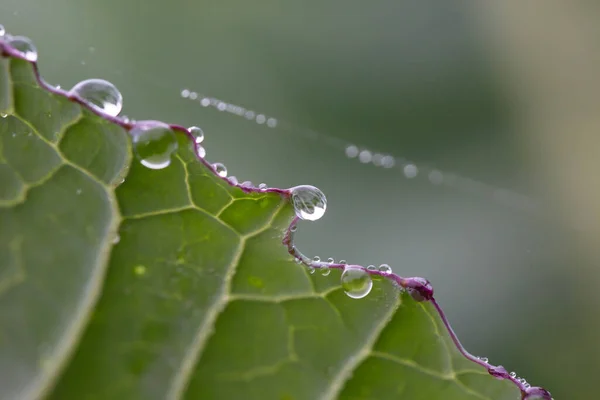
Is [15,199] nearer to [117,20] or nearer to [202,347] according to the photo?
[202,347]

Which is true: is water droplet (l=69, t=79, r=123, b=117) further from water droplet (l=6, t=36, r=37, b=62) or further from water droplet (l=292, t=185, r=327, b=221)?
water droplet (l=292, t=185, r=327, b=221)

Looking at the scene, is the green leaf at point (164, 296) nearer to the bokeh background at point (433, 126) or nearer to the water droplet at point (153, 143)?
the water droplet at point (153, 143)

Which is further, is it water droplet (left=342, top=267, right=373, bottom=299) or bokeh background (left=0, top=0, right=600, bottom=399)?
bokeh background (left=0, top=0, right=600, bottom=399)

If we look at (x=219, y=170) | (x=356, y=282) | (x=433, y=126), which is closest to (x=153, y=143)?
(x=219, y=170)

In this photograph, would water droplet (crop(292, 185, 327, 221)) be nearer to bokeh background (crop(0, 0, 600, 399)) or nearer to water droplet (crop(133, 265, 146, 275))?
water droplet (crop(133, 265, 146, 275))

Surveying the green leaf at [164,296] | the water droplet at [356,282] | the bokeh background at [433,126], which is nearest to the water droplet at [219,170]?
the green leaf at [164,296]

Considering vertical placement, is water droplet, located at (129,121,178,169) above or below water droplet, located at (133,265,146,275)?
above

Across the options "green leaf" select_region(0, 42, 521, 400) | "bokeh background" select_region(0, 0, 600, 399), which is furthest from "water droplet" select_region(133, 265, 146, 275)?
"bokeh background" select_region(0, 0, 600, 399)

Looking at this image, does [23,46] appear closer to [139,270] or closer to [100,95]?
[100,95]

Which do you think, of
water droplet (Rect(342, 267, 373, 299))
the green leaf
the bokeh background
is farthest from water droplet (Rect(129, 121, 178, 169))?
the bokeh background
